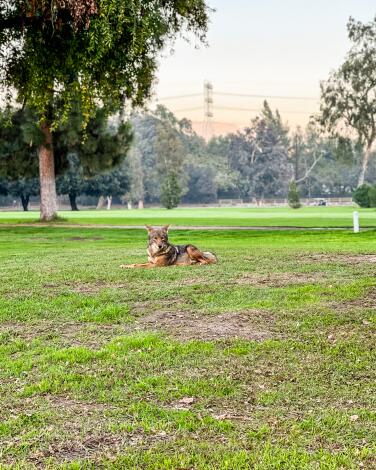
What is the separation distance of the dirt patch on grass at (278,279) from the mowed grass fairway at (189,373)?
8 centimetres

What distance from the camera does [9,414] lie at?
4.15 meters

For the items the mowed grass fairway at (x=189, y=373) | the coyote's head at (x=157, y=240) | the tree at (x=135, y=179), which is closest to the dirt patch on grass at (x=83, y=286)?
the mowed grass fairway at (x=189, y=373)

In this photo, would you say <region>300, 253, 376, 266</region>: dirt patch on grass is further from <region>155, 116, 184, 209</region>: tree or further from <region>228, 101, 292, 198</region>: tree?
<region>228, 101, 292, 198</region>: tree

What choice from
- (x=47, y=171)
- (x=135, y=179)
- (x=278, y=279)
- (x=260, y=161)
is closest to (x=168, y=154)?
(x=135, y=179)

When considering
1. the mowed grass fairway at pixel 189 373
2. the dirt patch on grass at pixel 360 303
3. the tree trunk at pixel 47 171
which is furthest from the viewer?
the tree trunk at pixel 47 171

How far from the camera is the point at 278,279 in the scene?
10.2 meters

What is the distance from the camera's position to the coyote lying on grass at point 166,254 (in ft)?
38.7

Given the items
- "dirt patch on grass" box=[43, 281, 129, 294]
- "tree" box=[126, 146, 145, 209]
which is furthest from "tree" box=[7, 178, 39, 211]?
"dirt patch on grass" box=[43, 281, 129, 294]

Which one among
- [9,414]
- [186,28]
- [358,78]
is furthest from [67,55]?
[358,78]

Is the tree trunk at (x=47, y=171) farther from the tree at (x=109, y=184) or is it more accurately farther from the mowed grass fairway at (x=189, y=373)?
the tree at (x=109, y=184)

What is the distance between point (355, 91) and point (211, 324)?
6382 centimetres

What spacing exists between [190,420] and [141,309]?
385 centimetres

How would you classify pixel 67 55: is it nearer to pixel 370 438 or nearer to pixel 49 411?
pixel 49 411

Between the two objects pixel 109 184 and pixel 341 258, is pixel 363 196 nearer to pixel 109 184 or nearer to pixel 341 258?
pixel 109 184
